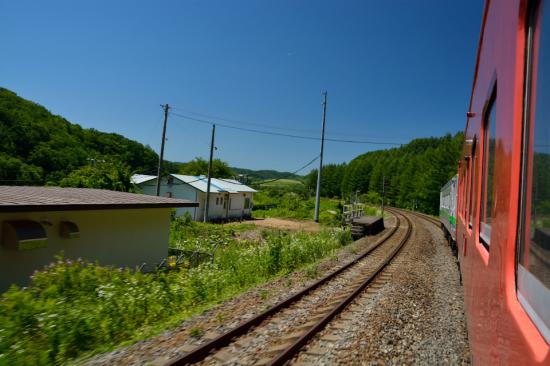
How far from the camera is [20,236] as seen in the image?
6.89 m

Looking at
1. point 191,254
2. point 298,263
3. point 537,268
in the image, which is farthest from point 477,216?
point 191,254

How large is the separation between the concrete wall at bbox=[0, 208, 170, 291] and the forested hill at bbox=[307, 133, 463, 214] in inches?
1547

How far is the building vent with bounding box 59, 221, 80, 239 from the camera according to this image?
8180 millimetres

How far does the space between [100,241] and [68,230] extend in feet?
4.32

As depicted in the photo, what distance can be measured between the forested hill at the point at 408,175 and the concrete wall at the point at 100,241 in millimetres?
39306

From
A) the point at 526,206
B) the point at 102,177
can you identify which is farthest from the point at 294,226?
the point at 526,206

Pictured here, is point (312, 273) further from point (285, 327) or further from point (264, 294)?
point (285, 327)

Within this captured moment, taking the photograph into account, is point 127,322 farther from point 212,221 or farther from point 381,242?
point 212,221

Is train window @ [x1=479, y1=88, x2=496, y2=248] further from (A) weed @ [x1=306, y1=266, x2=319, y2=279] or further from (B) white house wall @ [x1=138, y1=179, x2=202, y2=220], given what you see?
(B) white house wall @ [x1=138, y1=179, x2=202, y2=220]

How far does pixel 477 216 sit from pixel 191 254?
1088 cm

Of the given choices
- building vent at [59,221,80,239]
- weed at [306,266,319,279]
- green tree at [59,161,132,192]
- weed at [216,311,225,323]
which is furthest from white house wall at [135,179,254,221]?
weed at [216,311,225,323]

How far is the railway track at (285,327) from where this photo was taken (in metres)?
4.60

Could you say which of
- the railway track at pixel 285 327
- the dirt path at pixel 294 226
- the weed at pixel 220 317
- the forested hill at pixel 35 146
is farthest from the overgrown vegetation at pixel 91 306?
the forested hill at pixel 35 146

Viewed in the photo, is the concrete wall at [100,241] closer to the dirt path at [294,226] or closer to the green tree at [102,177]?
the green tree at [102,177]
